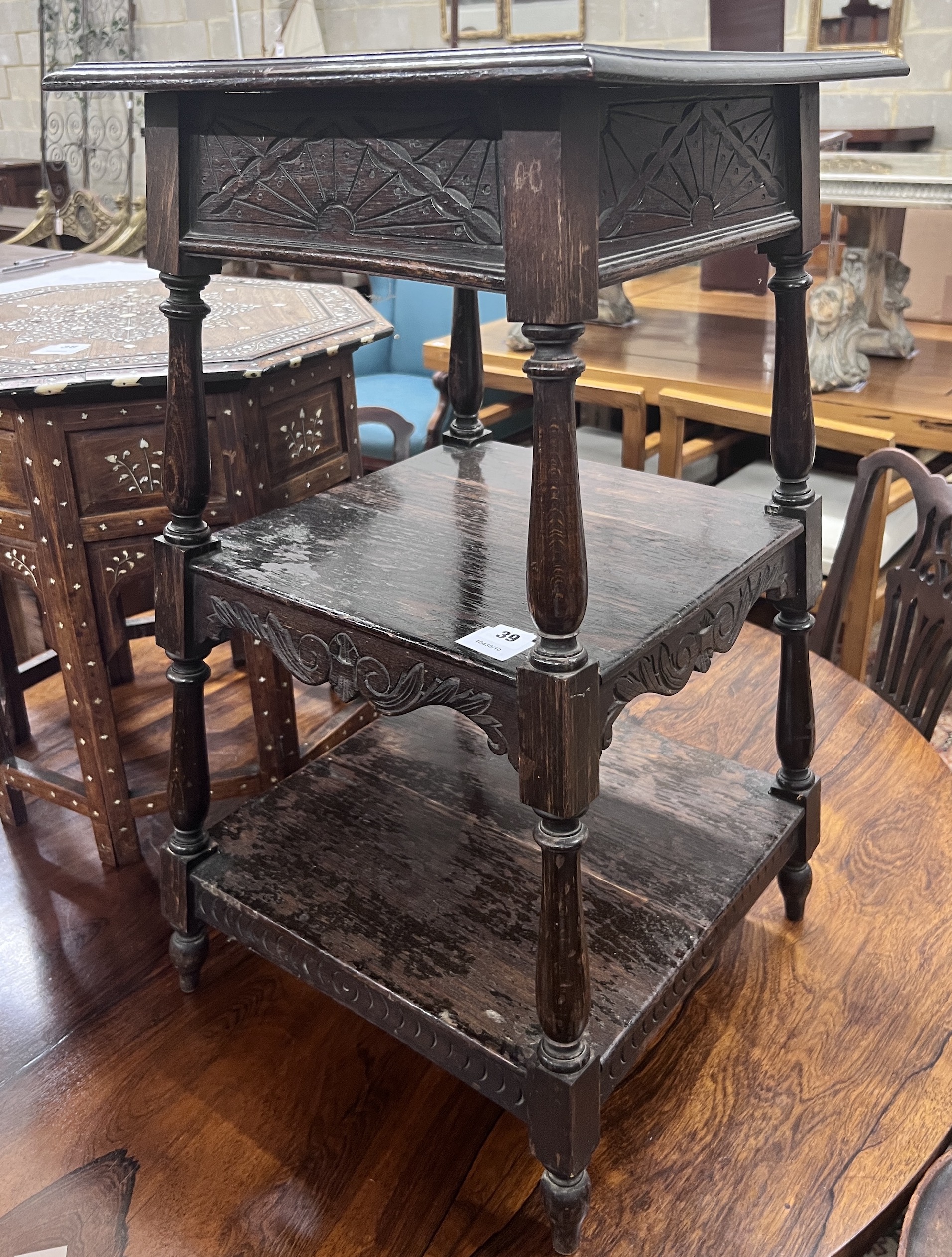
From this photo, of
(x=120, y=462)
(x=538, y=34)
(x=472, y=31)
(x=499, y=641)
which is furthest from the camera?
(x=472, y=31)

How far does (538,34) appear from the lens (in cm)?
410

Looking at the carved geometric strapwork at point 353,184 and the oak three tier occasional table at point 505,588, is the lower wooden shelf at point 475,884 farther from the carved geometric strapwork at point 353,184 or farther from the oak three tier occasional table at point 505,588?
the carved geometric strapwork at point 353,184

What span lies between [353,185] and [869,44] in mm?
3323

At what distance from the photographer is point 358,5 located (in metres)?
4.63

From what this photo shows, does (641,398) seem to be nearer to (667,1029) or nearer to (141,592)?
(141,592)

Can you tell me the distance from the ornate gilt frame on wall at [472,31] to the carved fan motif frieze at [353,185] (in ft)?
13.0

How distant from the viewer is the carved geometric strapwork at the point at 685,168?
66 cm

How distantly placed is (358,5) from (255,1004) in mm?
4702

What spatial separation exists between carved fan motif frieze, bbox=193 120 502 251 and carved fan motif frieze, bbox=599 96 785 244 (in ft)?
0.25

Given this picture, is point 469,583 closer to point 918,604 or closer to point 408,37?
point 918,604

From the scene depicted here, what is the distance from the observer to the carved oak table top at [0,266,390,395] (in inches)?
45.6

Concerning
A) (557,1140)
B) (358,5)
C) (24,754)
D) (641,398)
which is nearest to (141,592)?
(24,754)

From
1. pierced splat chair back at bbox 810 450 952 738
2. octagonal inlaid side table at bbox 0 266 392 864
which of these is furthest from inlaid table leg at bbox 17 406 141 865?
pierced splat chair back at bbox 810 450 952 738

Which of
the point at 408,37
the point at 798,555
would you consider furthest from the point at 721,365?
the point at 408,37
